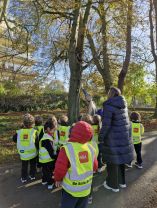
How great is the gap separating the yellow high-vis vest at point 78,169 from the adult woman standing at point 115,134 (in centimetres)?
177

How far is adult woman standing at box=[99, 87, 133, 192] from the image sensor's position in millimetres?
5480

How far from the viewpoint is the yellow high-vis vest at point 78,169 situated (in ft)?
11.9

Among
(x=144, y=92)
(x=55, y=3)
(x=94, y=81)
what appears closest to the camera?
(x=55, y=3)

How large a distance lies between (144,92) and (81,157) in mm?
24315

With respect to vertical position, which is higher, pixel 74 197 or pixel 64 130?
pixel 64 130

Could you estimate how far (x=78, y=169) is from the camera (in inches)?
144

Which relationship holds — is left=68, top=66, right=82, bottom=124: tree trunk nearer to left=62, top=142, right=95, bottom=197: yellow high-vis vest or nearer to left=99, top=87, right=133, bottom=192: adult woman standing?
left=99, top=87, right=133, bottom=192: adult woman standing

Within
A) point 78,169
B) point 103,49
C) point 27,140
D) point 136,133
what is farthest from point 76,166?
point 103,49

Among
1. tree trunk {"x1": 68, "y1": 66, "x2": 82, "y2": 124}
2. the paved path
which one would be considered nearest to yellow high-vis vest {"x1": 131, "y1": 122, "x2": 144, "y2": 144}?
the paved path

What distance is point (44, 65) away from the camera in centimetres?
1427

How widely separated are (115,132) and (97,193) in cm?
129

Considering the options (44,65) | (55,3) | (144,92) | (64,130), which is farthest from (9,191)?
(144,92)

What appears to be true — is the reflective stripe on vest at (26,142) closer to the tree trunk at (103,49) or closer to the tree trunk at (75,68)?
the tree trunk at (75,68)

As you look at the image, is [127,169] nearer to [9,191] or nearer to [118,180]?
[118,180]
